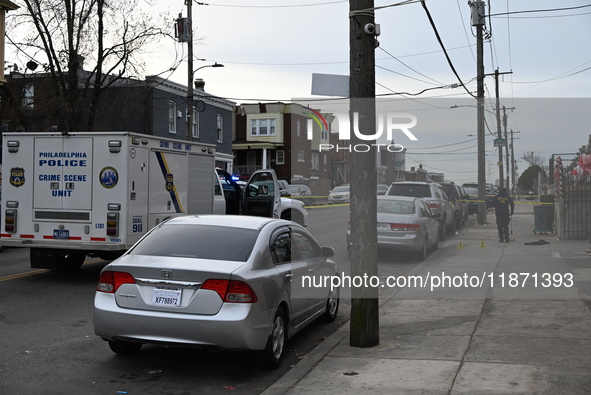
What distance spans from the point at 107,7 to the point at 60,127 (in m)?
6.05

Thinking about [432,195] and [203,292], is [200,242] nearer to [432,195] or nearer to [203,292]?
[203,292]

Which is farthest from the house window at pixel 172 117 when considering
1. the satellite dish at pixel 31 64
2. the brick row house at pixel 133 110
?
the satellite dish at pixel 31 64

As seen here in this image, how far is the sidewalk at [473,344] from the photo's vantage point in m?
5.96

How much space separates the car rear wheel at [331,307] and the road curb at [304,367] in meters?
0.85

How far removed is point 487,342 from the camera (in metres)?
7.45

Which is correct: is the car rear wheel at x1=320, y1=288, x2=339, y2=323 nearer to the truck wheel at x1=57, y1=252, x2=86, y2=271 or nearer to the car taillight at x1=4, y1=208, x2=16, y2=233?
the truck wheel at x1=57, y1=252, x2=86, y2=271

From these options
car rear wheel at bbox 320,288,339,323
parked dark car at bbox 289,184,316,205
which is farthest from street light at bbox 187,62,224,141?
car rear wheel at bbox 320,288,339,323

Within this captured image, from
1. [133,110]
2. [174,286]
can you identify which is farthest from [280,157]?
[174,286]

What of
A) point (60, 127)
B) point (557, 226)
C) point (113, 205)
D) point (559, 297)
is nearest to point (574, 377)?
point (559, 297)

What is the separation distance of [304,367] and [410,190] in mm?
12593

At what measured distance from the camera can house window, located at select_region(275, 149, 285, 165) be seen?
54531 millimetres

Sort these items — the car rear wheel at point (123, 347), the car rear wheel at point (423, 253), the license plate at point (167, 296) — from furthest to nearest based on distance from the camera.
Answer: the car rear wheel at point (423, 253)
the car rear wheel at point (123, 347)
the license plate at point (167, 296)

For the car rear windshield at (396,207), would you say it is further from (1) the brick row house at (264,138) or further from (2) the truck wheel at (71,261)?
(1) the brick row house at (264,138)

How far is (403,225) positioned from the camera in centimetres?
1552
